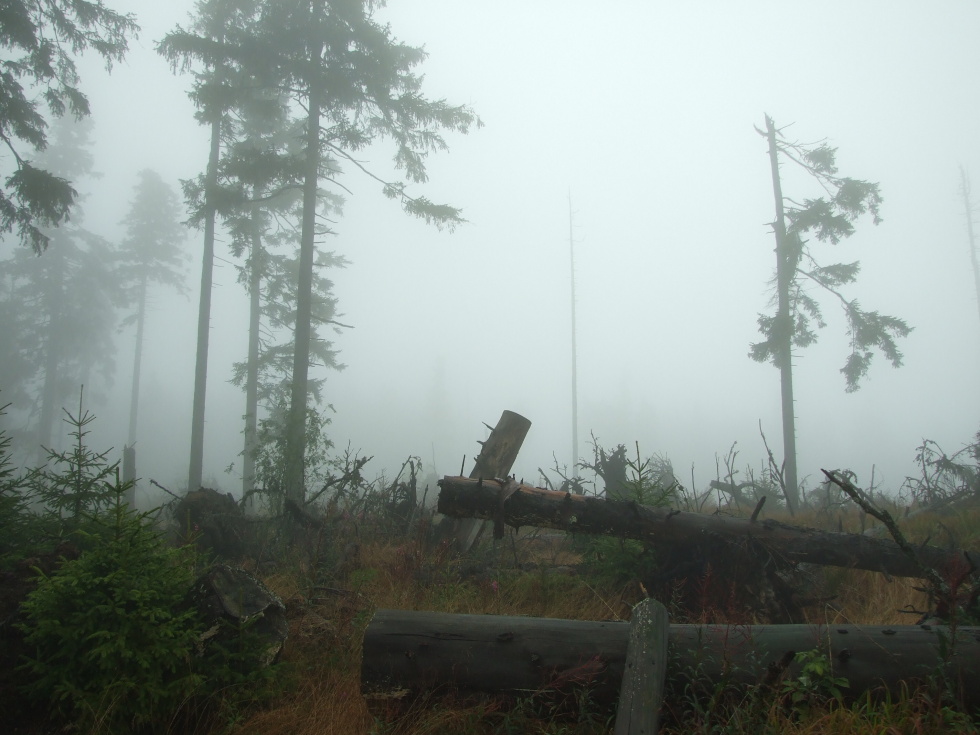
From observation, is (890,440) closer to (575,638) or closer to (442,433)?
(442,433)

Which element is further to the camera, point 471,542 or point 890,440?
point 890,440

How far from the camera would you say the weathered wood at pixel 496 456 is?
7.28 meters

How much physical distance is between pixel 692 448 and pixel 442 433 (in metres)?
23.9

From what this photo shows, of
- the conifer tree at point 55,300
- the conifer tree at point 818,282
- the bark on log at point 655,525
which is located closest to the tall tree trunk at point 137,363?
the conifer tree at point 55,300

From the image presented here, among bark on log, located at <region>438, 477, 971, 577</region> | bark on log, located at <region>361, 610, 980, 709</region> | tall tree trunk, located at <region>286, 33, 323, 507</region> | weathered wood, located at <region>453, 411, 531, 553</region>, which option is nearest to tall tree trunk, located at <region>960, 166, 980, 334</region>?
bark on log, located at <region>438, 477, 971, 577</region>

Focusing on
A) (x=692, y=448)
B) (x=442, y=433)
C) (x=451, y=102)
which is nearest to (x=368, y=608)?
(x=451, y=102)

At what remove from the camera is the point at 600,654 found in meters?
3.47

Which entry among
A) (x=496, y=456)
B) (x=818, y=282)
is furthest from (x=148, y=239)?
(x=818, y=282)

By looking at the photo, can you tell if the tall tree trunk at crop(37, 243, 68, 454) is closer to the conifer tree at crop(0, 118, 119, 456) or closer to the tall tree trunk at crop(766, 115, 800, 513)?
the conifer tree at crop(0, 118, 119, 456)

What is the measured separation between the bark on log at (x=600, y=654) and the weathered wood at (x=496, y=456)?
353 centimetres

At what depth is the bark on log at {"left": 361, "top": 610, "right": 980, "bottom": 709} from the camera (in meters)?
3.36

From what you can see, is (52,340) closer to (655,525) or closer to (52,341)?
(52,341)

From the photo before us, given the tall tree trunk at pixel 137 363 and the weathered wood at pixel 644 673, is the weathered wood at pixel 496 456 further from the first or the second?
the tall tree trunk at pixel 137 363

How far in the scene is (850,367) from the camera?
15844 mm
